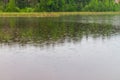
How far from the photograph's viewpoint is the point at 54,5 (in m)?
65.8

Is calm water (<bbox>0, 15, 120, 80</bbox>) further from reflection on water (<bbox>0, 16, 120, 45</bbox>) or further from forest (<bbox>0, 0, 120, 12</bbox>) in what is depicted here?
forest (<bbox>0, 0, 120, 12</bbox>)

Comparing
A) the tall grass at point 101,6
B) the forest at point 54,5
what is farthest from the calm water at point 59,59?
the tall grass at point 101,6

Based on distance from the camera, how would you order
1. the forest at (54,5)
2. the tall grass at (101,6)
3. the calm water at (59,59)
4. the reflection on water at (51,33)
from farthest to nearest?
the tall grass at (101,6)
the forest at (54,5)
the reflection on water at (51,33)
the calm water at (59,59)

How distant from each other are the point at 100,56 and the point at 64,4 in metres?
53.3

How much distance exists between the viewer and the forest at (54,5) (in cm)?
6494

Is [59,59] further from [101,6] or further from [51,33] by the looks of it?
[101,6]

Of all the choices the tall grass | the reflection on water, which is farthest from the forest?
the reflection on water

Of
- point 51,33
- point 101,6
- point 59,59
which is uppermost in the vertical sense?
point 59,59

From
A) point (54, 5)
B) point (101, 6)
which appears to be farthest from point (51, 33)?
point (101, 6)

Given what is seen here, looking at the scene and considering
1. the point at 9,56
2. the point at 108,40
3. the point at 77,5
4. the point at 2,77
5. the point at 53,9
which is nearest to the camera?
the point at 2,77

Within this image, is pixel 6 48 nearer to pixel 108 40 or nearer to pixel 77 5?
pixel 108 40

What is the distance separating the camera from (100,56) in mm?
15930

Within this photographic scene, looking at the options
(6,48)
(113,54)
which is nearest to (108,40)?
(113,54)

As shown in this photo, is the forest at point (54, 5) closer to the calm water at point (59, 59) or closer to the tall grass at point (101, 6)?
the tall grass at point (101, 6)
